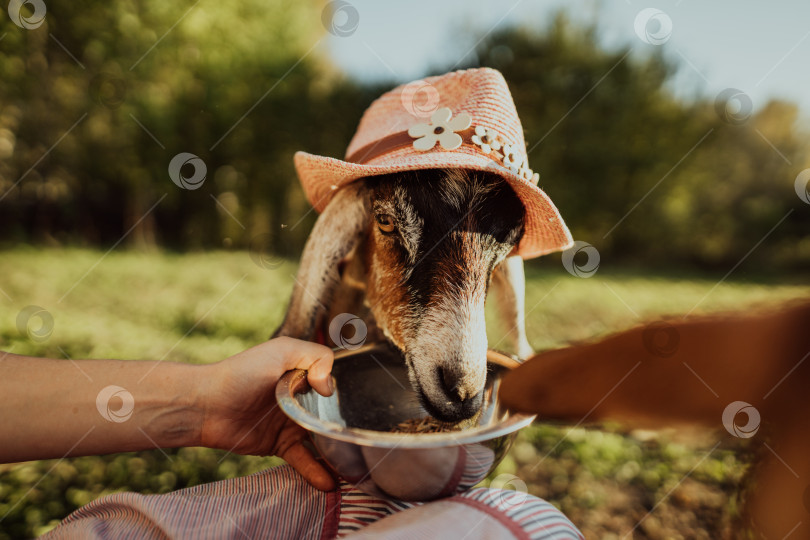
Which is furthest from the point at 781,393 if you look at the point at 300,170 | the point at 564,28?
the point at 564,28

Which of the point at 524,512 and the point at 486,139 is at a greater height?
the point at 486,139

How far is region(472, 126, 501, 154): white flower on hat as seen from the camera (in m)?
1.91

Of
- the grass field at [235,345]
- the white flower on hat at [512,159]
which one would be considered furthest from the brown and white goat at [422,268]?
the grass field at [235,345]

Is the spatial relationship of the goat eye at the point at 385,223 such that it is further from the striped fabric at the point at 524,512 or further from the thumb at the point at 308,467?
the striped fabric at the point at 524,512

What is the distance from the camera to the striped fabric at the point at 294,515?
1116 mm

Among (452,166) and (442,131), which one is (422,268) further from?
(442,131)

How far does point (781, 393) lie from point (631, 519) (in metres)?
2.37

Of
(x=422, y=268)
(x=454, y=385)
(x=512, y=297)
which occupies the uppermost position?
(x=422, y=268)

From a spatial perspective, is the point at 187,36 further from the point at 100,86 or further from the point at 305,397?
the point at 305,397

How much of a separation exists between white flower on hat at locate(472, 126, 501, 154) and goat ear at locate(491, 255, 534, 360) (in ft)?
2.16

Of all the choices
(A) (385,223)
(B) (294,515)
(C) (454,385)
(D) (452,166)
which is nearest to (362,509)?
(B) (294,515)

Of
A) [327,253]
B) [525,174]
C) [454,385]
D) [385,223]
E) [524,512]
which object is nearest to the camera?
[524,512]

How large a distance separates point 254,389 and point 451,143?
3.54 feet

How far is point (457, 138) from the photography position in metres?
1.89
